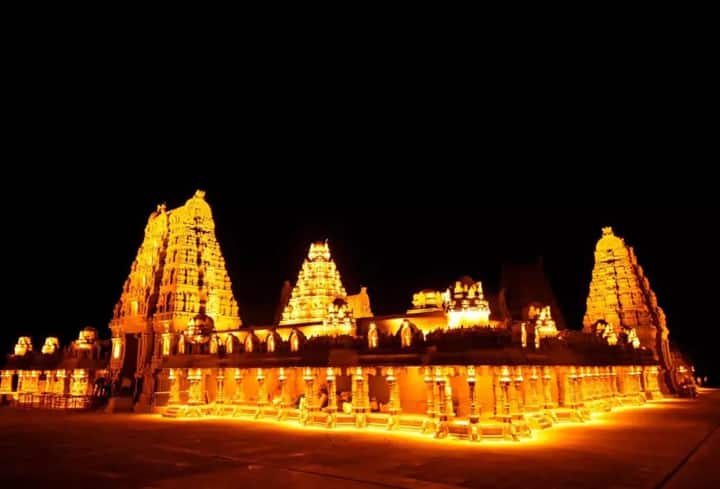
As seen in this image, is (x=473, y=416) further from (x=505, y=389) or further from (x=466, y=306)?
(x=466, y=306)

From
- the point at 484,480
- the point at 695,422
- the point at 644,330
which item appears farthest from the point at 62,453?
the point at 644,330

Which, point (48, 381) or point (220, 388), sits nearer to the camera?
point (220, 388)

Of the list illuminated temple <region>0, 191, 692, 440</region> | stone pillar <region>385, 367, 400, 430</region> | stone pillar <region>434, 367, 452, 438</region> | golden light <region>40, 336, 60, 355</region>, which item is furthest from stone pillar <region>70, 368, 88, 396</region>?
stone pillar <region>434, 367, 452, 438</region>

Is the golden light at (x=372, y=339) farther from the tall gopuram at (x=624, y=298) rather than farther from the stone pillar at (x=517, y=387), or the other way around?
the tall gopuram at (x=624, y=298)

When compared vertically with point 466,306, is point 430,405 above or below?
below

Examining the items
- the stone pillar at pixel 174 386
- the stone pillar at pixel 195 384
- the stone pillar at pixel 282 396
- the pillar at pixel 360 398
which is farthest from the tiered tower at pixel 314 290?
the pillar at pixel 360 398

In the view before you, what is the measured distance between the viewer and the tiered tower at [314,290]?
39.0 meters

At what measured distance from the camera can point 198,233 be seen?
39031 mm

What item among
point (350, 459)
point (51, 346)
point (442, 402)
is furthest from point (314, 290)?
point (350, 459)

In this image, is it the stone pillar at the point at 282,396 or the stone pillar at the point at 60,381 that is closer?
the stone pillar at the point at 282,396

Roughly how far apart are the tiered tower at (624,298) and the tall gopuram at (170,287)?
33.9m

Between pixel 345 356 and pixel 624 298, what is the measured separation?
35.1m

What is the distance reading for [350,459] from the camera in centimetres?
1370

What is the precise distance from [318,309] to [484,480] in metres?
28.4
